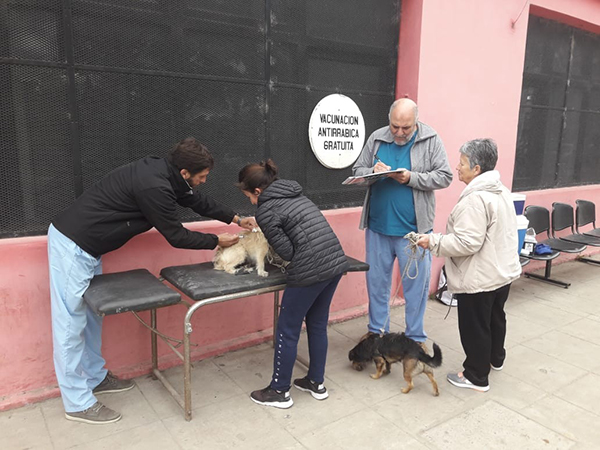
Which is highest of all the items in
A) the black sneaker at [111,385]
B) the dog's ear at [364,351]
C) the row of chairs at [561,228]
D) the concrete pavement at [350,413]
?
the row of chairs at [561,228]

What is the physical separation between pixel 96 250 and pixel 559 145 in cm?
725

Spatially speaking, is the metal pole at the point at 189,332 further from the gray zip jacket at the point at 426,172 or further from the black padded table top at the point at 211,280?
the gray zip jacket at the point at 426,172

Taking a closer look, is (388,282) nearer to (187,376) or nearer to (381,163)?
(381,163)

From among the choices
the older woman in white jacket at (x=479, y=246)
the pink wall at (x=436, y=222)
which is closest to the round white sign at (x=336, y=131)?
the pink wall at (x=436, y=222)

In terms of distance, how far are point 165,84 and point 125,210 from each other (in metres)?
1.23

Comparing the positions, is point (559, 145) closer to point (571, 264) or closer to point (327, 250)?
point (571, 264)

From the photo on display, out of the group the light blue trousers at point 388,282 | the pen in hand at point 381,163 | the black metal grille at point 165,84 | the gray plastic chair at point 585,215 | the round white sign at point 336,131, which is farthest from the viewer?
the gray plastic chair at point 585,215

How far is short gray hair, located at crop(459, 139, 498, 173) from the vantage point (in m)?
3.26

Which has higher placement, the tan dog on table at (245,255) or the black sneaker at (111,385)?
the tan dog on table at (245,255)

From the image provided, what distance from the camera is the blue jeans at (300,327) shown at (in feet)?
10.4

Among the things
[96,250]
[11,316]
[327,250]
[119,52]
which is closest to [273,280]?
[327,250]

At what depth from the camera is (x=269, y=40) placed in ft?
13.7

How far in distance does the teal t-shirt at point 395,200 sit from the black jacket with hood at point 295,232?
0.97 metres

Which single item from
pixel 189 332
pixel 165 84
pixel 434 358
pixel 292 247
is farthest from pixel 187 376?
pixel 165 84
